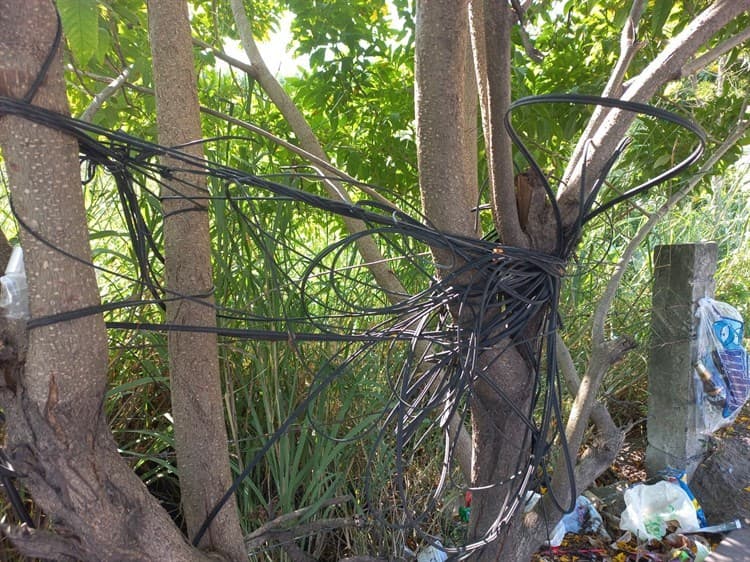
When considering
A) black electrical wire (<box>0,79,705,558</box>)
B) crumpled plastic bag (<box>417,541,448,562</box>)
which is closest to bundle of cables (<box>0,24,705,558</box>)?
black electrical wire (<box>0,79,705,558</box>)

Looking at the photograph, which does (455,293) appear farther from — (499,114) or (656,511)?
(656,511)

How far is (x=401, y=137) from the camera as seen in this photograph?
3037 mm

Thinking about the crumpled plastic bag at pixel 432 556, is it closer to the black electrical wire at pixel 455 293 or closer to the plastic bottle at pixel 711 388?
the black electrical wire at pixel 455 293

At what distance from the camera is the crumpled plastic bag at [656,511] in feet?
9.21

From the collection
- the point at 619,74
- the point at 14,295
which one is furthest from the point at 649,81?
the point at 14,295

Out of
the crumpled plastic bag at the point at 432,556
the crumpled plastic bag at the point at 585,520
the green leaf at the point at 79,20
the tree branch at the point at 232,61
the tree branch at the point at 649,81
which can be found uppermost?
the tree branch at the point at 232,61

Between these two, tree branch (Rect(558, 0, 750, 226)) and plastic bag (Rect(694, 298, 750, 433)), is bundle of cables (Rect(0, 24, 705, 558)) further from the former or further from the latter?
plastic bag (Rect(694, 298, 750, 433))

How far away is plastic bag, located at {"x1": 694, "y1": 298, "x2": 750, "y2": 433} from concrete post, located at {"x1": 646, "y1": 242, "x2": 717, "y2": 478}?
5 cm

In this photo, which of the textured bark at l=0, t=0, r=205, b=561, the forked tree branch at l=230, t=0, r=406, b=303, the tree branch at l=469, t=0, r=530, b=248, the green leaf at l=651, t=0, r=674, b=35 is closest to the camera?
the textured bark at l=0, t=0, r=205, b=561

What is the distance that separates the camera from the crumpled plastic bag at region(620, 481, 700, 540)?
9.21ft

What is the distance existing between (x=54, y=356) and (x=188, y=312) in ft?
1.34

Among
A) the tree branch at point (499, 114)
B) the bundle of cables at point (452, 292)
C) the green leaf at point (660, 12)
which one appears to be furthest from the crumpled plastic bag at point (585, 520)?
the green leaf at point (660, 12)

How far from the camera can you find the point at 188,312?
5.38 feet

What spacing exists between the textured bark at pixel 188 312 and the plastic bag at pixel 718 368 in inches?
110
